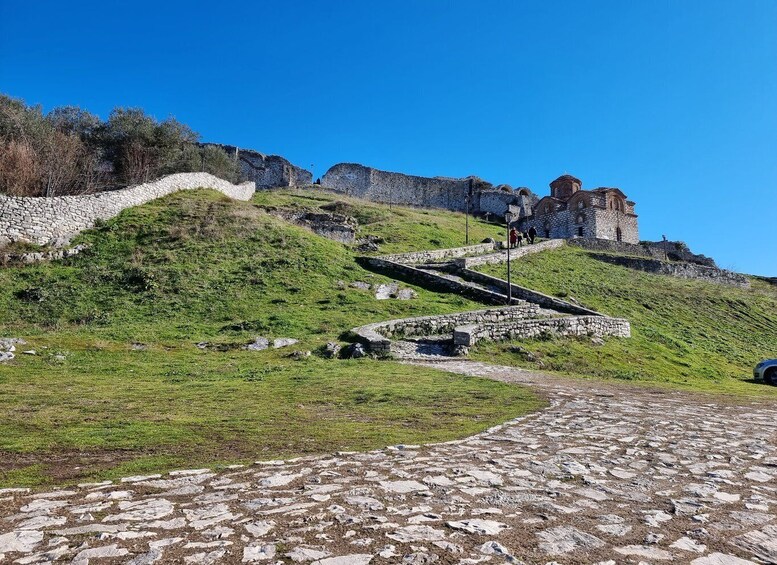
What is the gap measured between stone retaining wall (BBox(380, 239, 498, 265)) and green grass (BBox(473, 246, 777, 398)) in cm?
330

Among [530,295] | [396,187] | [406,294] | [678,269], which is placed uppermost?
[396,187]

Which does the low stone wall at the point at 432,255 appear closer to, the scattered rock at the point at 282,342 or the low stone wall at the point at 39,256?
the scattered rock at the point at 282,342

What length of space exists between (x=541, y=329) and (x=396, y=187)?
189 feet

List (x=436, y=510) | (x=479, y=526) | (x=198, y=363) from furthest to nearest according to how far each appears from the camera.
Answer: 1. (x=198, y=363)
2. (x=436, y=510)
3. (x=479, y=526)

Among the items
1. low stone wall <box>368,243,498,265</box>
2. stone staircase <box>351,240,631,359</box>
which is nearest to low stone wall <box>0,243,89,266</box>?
stone staircase <box>351,240,631,359</box>

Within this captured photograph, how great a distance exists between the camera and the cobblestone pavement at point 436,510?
331 centimetres

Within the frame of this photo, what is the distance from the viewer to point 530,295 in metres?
26.4

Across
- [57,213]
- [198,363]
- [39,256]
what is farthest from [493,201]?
[198,363]

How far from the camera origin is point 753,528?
3.86m

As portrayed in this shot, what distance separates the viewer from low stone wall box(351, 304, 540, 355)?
1638 centimetres

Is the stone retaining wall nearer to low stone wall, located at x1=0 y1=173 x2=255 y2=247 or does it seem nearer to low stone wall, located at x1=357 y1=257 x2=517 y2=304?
low stone wall, located at x1=357 y1=257 x2=517 y2=304

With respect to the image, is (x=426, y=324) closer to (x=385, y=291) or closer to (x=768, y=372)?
(x=385, y=291)

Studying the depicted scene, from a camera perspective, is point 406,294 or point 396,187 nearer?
point 406,294

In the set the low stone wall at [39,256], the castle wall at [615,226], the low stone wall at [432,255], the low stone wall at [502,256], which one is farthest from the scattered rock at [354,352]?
the castle wall at [615,226]
